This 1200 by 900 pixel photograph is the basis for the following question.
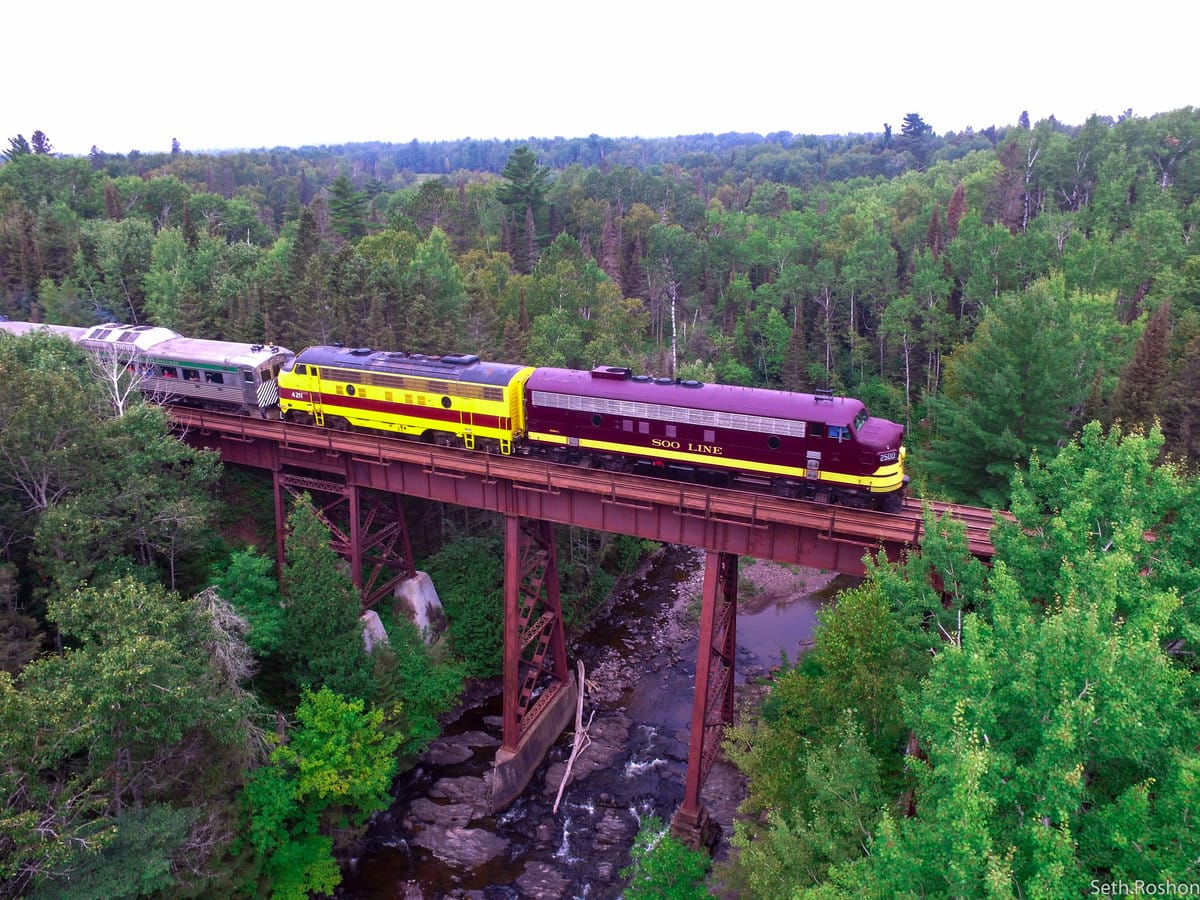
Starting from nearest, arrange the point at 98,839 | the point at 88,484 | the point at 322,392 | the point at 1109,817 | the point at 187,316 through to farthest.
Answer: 1. the point at 1109,817
2. the point at 98,839
3. the point at 88,484
4. the point at 322,392
5. the point at 187,316

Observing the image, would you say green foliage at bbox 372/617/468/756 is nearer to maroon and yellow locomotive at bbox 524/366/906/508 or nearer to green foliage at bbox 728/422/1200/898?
maroon and yellow locomotive at bbox 524/366/906/508

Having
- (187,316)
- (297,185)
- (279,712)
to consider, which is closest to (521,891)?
(279,712)

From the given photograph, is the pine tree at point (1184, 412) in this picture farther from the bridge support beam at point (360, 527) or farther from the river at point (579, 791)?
the bridge support beam at point (360, 527)

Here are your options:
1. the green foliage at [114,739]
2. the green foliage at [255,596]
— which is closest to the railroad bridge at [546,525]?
the green foliage at [255,596]

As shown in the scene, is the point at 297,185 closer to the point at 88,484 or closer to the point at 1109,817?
the point at 88,484

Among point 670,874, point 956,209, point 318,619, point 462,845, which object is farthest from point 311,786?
point 956,209
